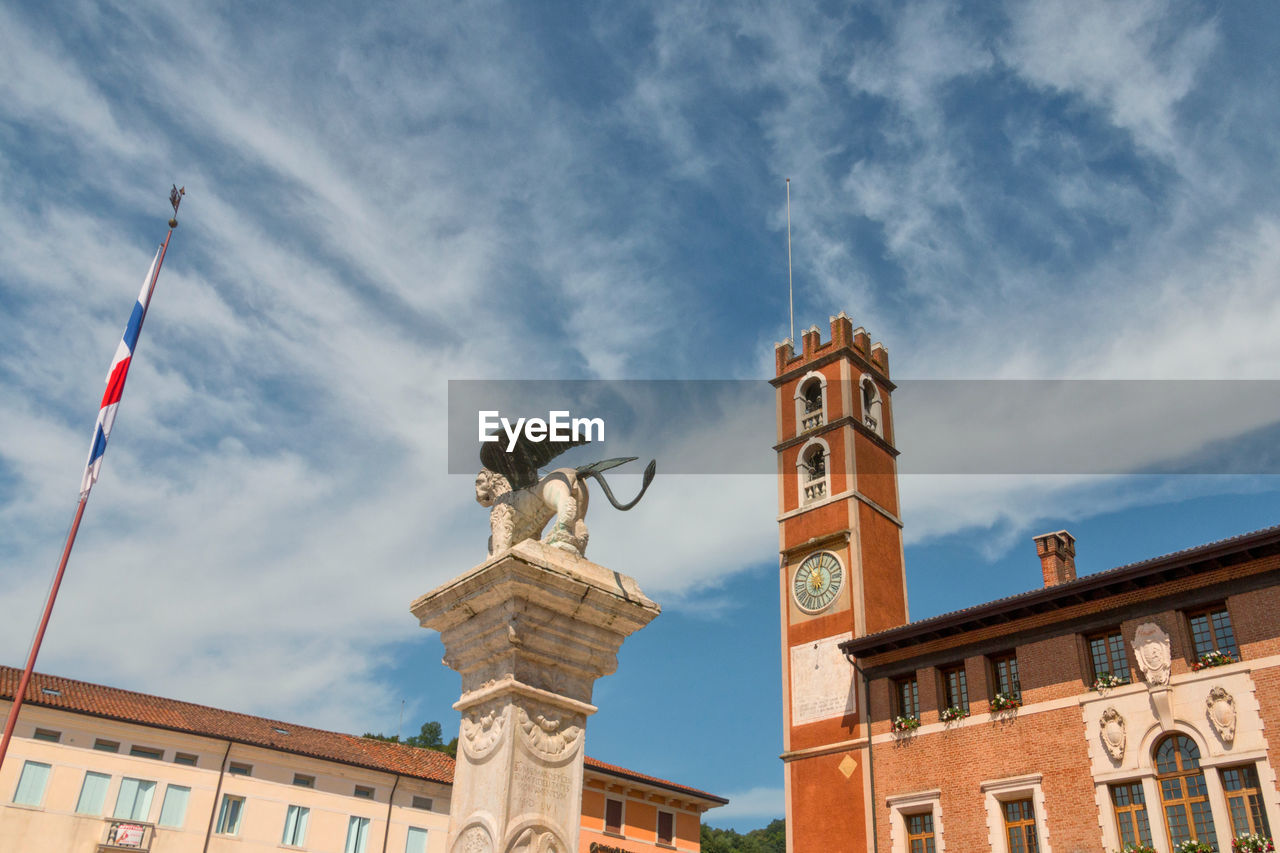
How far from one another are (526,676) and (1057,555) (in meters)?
34.4

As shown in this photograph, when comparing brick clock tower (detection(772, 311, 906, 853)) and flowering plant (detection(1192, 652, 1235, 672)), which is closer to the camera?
flowering plant (detection(1192, 652, 1235, 672))

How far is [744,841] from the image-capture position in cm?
8412

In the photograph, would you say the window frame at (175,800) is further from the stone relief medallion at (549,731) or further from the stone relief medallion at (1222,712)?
the stone relief medallion at (549,731)

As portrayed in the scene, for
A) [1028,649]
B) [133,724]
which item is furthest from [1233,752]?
[133,724]

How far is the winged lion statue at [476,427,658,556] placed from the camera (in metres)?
6.65

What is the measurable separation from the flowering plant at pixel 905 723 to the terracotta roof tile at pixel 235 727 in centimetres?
1713

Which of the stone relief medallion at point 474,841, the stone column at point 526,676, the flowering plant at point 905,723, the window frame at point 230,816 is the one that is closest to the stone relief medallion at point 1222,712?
the flowering plant at point 905,723

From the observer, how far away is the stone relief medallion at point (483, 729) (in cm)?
586

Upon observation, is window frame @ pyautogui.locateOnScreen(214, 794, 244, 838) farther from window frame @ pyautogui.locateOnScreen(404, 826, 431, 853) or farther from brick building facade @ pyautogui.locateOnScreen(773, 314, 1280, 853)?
brick building facade @ pyautogui.locateOnScreen(773, 314, 1280, 853)

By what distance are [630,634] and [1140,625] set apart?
2507 cm

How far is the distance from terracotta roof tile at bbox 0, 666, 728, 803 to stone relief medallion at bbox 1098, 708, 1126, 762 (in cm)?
2379

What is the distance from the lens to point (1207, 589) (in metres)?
26.1

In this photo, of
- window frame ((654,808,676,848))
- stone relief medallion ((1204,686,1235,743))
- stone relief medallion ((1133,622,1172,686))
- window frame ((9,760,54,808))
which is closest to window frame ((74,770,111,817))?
window frame ((9,760,54,808))

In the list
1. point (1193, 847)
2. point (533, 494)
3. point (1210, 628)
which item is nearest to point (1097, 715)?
point (1210, 628)
